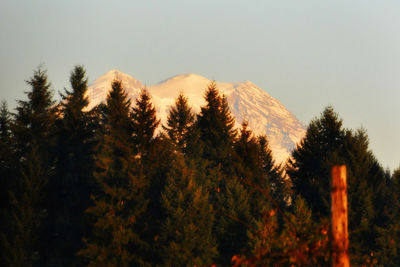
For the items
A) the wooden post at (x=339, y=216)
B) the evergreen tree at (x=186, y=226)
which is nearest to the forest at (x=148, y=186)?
the evergreen tree at (x=186, y=226)

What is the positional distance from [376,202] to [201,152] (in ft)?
68.6

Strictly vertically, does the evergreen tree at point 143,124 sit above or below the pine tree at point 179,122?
below

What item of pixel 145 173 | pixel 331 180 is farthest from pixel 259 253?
pixel 145 173

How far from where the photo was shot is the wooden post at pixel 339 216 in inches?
322

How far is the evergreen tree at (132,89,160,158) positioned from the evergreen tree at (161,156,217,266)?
879 centimetres

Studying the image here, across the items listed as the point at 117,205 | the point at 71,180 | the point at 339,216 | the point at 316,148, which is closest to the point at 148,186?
the point at 117,205

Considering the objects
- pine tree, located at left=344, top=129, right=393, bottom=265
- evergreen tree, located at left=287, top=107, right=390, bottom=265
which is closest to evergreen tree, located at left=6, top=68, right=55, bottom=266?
evergreen tree, located at left=287, top=107, right=390, bottom=265

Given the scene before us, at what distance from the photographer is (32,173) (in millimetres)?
57781

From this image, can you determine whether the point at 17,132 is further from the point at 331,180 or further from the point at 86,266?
the point at 331,180

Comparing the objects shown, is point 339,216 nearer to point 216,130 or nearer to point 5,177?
point 5,177

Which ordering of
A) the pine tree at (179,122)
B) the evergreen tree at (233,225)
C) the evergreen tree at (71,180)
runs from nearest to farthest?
the evergreen tree at (233,225) < the evergreen tree at (71,180) < the pine tree at (179,122)

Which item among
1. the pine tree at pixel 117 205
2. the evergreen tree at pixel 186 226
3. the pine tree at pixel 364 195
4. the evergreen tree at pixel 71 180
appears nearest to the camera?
the evergreen tree at pixel 186 226

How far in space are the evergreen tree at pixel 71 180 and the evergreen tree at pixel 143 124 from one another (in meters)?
6.44

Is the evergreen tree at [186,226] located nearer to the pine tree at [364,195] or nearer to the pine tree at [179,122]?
the pine tree at [364,195]
